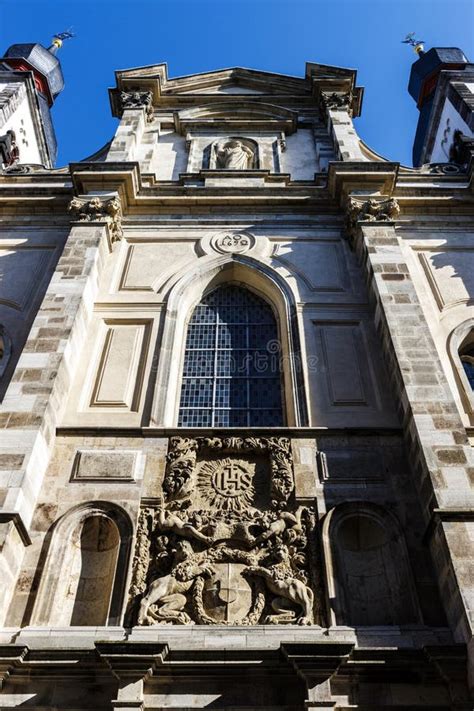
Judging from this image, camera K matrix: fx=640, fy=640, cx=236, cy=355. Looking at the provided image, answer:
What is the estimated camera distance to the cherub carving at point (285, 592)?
23.6ft

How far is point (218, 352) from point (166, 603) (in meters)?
→ 4.85

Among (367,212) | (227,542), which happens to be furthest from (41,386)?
(367,212)

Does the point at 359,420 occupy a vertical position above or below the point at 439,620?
above

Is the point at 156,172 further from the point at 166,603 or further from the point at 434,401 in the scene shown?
the point at 166,603

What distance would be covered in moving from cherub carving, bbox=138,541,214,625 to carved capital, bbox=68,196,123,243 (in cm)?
705

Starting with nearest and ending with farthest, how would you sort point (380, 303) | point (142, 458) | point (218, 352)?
1. point (142, 458)
2. point (380, 303)
3. point (218, 352)

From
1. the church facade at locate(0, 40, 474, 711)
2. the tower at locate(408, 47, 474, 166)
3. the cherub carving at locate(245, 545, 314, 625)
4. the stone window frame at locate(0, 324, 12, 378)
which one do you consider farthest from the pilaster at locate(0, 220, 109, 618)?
the tower at locate(408, 47, 474, 166)

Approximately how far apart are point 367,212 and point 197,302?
149 inches

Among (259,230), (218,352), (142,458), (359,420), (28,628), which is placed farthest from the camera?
(259,230)

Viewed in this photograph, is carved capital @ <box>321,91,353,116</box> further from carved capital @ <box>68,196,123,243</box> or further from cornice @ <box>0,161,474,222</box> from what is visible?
carved capital @ <box>68,196,123,243</box>

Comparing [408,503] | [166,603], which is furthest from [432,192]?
[166,603]

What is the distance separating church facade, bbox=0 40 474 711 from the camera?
6555 mm

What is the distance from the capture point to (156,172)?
15648 millimetres

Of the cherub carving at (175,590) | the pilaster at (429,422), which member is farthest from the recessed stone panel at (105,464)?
the pilaster at (429,422)
